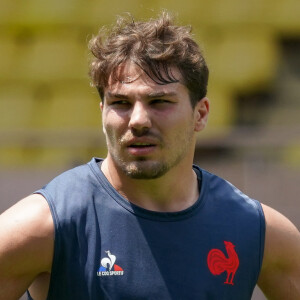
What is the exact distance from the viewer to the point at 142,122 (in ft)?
10.2

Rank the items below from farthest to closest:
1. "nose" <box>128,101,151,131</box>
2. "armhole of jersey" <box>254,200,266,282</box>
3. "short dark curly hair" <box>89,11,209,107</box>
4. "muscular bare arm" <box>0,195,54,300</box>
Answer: "armhole of jersey" <box>254,200,266,282</box> < "short dark curly hair" <box>89,11,209,107</box> < "nose" <box>128,101,151,131</box> < "muscular bare arm" <box>0,195,54,300</box>

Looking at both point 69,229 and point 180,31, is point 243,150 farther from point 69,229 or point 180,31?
point 69,229

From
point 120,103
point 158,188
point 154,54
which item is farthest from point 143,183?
point 154,54

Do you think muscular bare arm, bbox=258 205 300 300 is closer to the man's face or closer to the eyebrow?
the man's face

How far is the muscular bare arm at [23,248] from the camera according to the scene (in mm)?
2980

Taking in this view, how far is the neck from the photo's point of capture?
130 inches

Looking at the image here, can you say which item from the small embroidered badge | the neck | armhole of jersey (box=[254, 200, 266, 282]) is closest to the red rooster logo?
armhole of jersey (box=[254, 200, 266, 282])

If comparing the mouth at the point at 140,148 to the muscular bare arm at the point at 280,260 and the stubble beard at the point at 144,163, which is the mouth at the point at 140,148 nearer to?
the stubble beard at the point at 144,163

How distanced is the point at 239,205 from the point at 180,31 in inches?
26.5

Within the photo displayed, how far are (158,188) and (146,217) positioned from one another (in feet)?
0.41

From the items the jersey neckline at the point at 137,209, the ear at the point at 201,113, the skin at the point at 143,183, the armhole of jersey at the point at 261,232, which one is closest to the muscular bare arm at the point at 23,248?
the skin at the point at 143,183

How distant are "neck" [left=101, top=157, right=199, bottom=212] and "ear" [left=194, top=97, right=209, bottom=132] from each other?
0.14 meters

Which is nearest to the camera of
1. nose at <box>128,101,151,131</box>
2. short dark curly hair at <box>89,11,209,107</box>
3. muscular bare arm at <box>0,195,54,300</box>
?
muscular bare arm at <box>0,195,54,300</box>

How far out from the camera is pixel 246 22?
7527 mm
